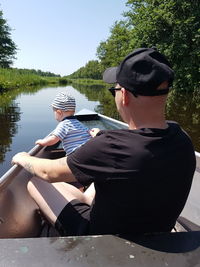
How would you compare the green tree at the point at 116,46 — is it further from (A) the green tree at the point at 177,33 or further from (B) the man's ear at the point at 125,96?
(B) the man's ear at the point at 125,96

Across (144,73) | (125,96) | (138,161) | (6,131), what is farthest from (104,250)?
(6,131)

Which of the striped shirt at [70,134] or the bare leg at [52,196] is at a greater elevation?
the striped shirt at [70,134]

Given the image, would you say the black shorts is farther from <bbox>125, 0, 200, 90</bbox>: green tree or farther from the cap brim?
<bbox>125, 0, 200, 90</bbox>: green tree

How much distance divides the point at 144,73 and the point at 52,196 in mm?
1075

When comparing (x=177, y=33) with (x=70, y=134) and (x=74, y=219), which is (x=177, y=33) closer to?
(x=70, y=134)

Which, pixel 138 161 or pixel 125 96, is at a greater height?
pixel 125 96

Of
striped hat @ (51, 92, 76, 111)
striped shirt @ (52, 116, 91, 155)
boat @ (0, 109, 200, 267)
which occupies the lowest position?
boat @ (0, 109, 200, 267)

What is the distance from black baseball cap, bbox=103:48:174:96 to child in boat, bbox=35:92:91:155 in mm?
1591

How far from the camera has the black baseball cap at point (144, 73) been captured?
126 centimetres

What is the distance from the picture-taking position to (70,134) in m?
2.88

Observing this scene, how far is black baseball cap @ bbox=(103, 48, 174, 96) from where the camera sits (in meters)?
1.26

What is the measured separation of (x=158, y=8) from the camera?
20250mm

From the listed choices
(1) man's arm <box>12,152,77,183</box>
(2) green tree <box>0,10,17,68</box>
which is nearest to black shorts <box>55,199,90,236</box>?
(1) man's arm <box>12,152,77,183</box>

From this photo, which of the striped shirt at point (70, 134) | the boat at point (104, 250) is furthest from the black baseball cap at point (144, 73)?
the striped shirt at point (70, 134)
